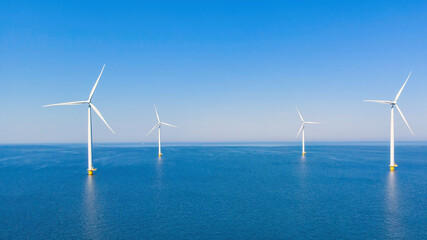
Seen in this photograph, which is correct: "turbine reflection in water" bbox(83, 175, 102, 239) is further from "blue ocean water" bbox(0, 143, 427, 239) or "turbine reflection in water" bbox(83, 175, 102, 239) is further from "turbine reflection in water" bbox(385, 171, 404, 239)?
"turbine reflection in water" bbox(385, 171, 404, 239)

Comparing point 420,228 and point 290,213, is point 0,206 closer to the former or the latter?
point 290,213

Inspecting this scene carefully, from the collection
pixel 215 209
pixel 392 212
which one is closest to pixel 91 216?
pixel 215 209

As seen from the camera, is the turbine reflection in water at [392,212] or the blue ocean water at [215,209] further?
the blue ocean water at [215,209]

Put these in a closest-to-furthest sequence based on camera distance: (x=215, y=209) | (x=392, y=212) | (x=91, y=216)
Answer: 1. (x=91, y=216)
2. (x=392, y=212)
3. (x=215, y=209)

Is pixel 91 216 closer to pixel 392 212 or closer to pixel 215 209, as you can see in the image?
pixel 215 209

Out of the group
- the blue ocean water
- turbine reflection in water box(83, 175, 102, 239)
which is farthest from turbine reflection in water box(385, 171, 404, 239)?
turbine reflection in water box(83, 175, 102, 239)

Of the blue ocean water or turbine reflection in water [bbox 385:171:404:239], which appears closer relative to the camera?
turbine reflection in water [bbox 385:171:404:239]

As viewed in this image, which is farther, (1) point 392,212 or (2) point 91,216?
(1) point 392,212

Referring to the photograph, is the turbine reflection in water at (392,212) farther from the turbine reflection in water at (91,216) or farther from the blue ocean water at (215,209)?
the turbine reflection in water at (91,216)

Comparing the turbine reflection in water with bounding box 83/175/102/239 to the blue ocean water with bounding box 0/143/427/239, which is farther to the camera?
the blue ocean water with bounding box 0/143/427/239

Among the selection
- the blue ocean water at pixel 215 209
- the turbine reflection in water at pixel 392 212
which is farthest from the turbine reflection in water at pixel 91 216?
the turbine reflection in water at pixel 392 212

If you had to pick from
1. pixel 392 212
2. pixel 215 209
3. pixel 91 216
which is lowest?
pixel 392 212
